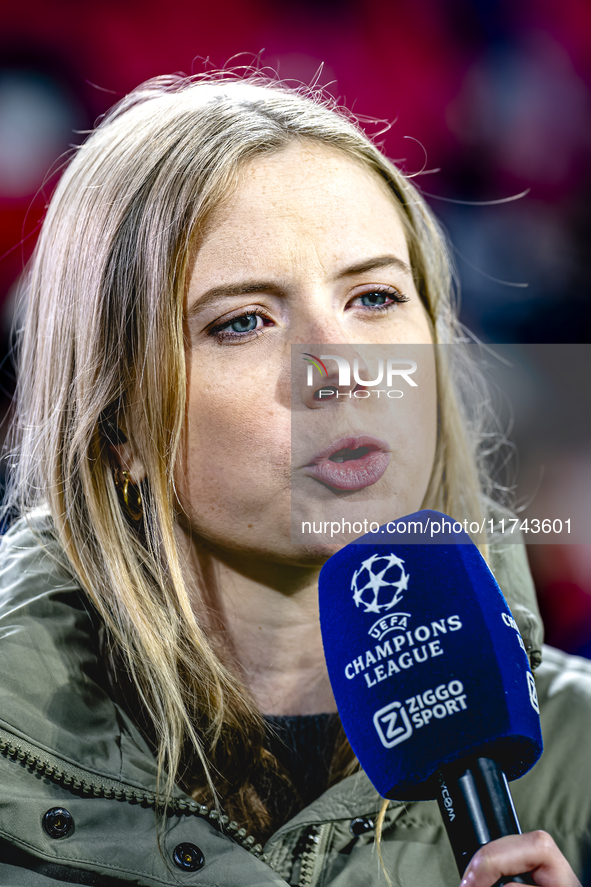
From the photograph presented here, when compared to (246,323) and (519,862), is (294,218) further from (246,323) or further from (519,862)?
(519,862)

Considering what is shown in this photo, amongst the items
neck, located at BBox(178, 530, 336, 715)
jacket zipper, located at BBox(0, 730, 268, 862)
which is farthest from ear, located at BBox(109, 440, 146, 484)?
jacket zipper, located at BBox(0, 730, 268, 862)

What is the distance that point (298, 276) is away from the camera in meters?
1.18

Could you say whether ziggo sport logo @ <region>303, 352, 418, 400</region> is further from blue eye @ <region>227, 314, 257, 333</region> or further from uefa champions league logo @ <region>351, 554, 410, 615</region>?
uefa champions league logo @ <region>351, 554, 410, 615</region>

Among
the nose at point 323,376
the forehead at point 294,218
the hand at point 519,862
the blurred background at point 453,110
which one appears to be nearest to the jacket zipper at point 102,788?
the hand at point 519,862

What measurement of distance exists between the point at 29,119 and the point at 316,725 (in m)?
2.19

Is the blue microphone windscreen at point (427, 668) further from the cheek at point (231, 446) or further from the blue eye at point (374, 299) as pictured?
the blue eye at point (374, 299)

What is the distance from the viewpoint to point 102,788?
1.15 m

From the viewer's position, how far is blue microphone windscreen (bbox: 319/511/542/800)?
79cm

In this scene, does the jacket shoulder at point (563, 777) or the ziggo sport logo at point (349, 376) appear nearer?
the ziggo sport logo at point (349, 376)

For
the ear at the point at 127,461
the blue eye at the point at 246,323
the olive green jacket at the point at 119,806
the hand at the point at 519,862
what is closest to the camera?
the hand at the point at 519,862

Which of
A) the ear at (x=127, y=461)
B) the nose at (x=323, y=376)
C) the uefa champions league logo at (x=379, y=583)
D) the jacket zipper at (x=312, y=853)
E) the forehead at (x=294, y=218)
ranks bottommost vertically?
the jacket zipper at (x=312, y=853)

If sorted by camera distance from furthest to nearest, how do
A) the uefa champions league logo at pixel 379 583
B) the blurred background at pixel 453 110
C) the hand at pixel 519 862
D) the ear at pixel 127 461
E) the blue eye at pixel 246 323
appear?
the blurred background at pixel 453 110
the ear at pixel 127 461
the blue eye at pixel 246 323
the uefa champions league logo at pixel 379 583
the hand at pixel 519 862

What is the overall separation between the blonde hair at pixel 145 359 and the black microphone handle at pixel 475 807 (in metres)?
0.54

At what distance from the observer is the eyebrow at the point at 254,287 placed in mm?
1187
